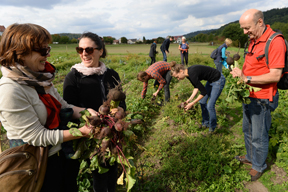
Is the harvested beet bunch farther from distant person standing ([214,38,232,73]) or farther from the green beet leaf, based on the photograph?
distant person standing ([214,38,232,73])

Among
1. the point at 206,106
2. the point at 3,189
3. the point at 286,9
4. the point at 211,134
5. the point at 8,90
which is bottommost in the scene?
the point at 211,134

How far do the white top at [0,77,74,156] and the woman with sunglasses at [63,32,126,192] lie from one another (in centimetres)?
63

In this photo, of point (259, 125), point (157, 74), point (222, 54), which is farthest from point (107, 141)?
point (222, 54)

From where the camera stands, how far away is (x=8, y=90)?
1.07 meters

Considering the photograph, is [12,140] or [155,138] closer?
[12,140]

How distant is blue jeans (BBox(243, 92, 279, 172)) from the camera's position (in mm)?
2316

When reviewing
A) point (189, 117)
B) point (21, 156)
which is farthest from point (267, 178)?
point (21, 156)

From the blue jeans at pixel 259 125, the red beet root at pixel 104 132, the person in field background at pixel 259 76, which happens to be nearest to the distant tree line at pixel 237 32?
the person in field background at pixel 259 76

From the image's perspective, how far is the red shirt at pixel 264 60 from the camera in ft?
6.45

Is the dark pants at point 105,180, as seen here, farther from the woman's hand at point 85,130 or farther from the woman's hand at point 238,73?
the woman's hand at point 238,73

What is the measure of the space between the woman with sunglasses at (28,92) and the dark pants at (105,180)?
1.58 feet

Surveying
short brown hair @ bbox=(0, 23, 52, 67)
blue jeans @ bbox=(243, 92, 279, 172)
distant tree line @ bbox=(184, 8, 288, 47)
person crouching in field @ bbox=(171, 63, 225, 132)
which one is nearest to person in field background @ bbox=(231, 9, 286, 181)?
blue jeans @ bbox=(243, 92, 279, 172)

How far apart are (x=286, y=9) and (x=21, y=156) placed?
133690 millimetres

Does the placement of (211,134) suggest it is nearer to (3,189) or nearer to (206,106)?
(206,106)
